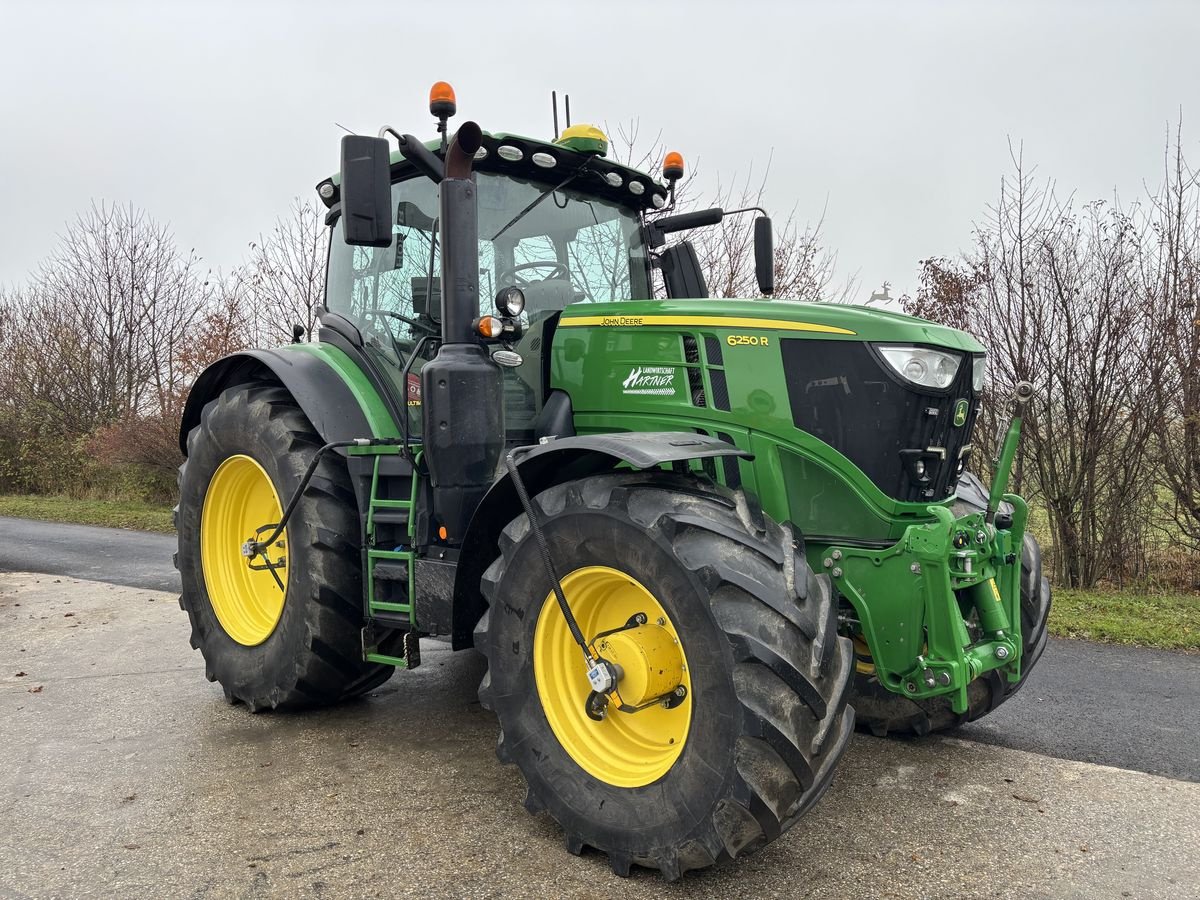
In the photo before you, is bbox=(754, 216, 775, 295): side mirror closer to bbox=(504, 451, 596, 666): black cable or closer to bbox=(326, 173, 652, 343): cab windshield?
bbox=(326, 173, 652, 343): cab windshield

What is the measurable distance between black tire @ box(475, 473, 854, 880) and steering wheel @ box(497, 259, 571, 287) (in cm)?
129

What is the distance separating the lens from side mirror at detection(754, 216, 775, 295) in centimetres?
482

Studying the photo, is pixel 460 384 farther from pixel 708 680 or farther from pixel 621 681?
pixel 708 680

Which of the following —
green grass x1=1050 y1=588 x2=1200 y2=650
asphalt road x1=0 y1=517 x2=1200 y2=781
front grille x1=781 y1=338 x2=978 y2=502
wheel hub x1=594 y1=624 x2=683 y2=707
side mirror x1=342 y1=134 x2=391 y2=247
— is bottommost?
asphalt road x1=0 y1=517 x2=1200 y2=781

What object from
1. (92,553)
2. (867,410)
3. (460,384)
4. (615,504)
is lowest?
(92,553)

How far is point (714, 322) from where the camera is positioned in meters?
3.64

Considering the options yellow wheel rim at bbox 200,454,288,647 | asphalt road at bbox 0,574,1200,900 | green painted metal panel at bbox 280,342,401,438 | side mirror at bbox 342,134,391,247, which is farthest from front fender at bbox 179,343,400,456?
asphalt road at bbox 0,574,1200,900

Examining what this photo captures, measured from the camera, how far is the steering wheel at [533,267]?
4266 mm

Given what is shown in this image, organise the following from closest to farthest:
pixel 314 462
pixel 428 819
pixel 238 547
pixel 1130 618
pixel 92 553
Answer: pixel 428 819, pixel 314 462, pixel 238 547, pixel 1130 618, pixel 92 553

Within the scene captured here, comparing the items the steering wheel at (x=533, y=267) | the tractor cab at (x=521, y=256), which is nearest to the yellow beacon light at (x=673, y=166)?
the tractor cab at (x=521, y=256)

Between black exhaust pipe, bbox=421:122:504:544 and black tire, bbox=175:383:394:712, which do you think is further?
black tire, bbox=175:383:394:712

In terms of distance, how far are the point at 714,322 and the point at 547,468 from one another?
2.73ft

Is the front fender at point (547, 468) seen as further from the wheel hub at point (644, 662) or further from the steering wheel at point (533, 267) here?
the steering wheel at point (533, 267)

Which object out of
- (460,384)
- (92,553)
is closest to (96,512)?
(92,553)
